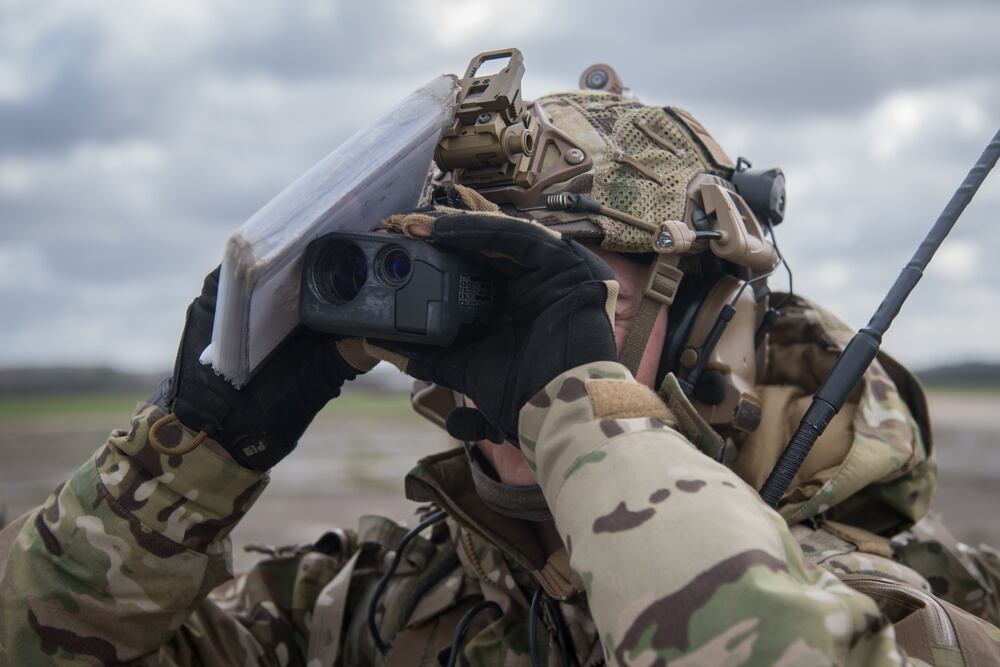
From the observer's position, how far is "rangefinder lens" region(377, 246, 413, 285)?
2018mm

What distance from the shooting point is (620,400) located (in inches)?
75.2

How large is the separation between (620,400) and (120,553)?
1.39 meters

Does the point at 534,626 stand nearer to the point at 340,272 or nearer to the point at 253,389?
the point at 253,389

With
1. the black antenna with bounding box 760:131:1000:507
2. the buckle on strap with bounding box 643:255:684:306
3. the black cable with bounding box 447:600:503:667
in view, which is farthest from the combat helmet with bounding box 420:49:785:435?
the black cable with bounding box 447:600:503:667

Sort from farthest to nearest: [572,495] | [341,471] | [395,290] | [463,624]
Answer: [341,471] → [463,624] → [395,290] → [572,495]

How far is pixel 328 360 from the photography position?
7.93ft

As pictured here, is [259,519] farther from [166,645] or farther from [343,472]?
[166,645]

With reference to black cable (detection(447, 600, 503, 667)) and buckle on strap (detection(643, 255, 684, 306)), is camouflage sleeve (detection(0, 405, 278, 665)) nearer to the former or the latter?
black cable (detection(447, 600, 503, 667))

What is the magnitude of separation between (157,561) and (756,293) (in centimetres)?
181

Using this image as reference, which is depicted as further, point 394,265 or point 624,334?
point 624,334

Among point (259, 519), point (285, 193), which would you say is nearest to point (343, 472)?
point (259, 519)

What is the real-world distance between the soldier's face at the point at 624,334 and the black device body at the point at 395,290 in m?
0.62

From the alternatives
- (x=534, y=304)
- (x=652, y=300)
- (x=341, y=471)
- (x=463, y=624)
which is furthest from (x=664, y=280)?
(x=341, y=471)

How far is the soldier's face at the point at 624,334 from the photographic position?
8.61ft
